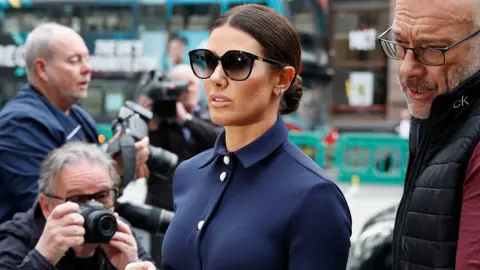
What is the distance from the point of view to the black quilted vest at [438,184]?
68.6 inches

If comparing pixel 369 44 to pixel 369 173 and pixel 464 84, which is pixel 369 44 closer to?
pixel 369 173

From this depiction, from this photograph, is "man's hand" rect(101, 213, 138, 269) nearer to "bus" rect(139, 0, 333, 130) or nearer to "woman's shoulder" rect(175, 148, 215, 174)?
"woman's shoulder" rect(175, 148, 215, 174)

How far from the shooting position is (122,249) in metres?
2.73

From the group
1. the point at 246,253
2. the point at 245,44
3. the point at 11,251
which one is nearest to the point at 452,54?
the point at 245,44

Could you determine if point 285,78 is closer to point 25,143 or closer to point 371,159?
point 25,143

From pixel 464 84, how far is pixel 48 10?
638 inches

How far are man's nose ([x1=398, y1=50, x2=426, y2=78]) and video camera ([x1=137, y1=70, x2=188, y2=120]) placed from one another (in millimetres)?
3045

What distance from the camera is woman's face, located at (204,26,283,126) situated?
204cm

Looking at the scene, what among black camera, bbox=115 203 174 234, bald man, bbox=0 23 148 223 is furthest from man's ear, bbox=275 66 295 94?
bald man, bbox=0 23 148 223

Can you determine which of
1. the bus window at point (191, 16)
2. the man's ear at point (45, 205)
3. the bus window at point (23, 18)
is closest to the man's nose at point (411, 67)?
the man's ear at point (45, 205)

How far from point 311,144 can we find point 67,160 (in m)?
13.1

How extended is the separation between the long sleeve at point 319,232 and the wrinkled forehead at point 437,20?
0.43 metres

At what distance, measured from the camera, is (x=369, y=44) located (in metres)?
25.7

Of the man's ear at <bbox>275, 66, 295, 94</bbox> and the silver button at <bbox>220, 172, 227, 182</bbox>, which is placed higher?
the man's ear at <bbox>275, 66, 295, 94</bbox>
